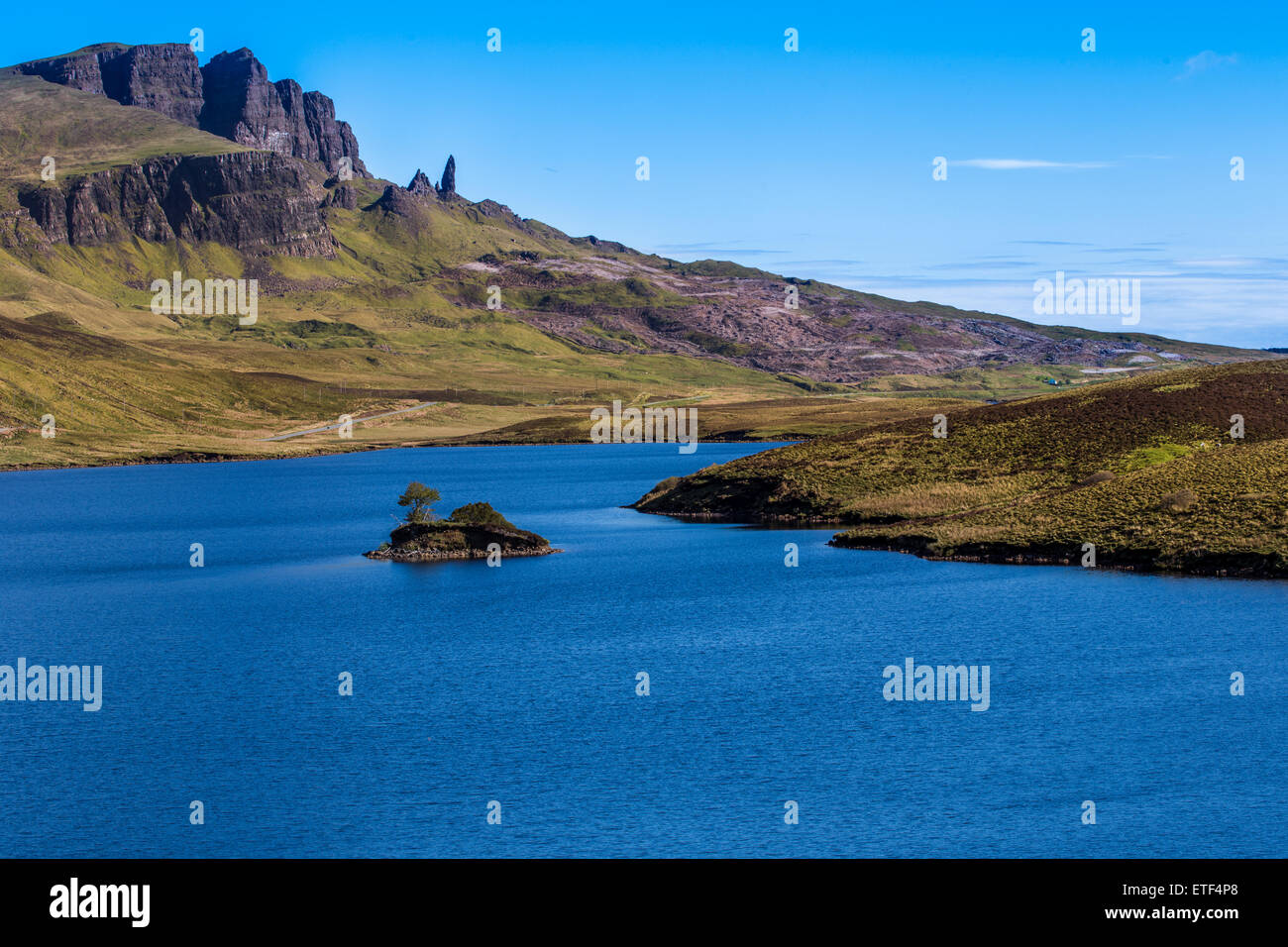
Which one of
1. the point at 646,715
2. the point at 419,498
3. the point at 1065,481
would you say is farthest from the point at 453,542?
the point at 1065,481

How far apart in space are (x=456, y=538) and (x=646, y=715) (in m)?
55.7

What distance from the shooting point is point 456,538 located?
104 meters

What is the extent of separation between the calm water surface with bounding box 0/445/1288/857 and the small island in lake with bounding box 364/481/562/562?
4.48 metres

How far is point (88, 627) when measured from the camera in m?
75.4

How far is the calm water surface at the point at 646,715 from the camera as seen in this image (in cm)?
3694

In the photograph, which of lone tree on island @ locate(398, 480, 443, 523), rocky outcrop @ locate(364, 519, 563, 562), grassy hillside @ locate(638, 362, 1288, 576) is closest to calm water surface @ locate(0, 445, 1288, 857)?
rocky outcrop @ locate(364, 519, 563, 562)

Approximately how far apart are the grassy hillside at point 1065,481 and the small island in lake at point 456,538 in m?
28.6

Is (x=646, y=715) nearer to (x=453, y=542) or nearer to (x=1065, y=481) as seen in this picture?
(x=453, y=542)

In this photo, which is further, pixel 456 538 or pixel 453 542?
pixel 456 538
